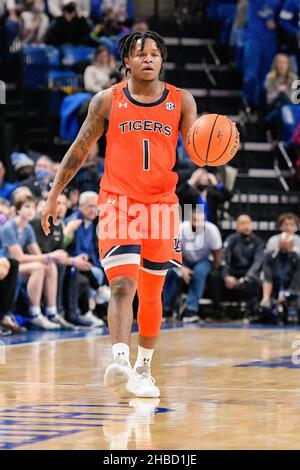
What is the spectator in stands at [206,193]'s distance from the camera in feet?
47.8

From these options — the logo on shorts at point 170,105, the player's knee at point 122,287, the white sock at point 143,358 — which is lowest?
the white sock at point 143,358

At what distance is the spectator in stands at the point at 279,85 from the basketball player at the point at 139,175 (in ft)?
34.1

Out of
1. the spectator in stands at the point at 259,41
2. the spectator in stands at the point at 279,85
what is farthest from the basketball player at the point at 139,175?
the spectator in stands at the point at 259,41

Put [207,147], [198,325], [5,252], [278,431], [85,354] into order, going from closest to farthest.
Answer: [278,431]
[207,147]
[85,354]
[5,252]
[198,325]

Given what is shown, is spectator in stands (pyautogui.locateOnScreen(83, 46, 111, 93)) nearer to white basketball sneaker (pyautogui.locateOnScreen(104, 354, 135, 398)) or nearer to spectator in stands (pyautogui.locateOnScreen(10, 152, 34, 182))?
spectator in stands (pyautogui.locateOnScreen(10, 152, 34, 182))

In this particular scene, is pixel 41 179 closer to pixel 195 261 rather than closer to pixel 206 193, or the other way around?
pixel 195 261

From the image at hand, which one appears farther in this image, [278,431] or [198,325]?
[198,325]

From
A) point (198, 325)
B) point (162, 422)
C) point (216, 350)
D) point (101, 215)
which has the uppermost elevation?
point (101, 215)

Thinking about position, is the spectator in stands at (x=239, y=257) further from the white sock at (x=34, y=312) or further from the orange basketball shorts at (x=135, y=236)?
the orange basketball shorts at (x=135, y=236)

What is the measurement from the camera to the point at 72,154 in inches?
261

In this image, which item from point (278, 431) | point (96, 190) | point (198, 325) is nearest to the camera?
point (278, 431)
